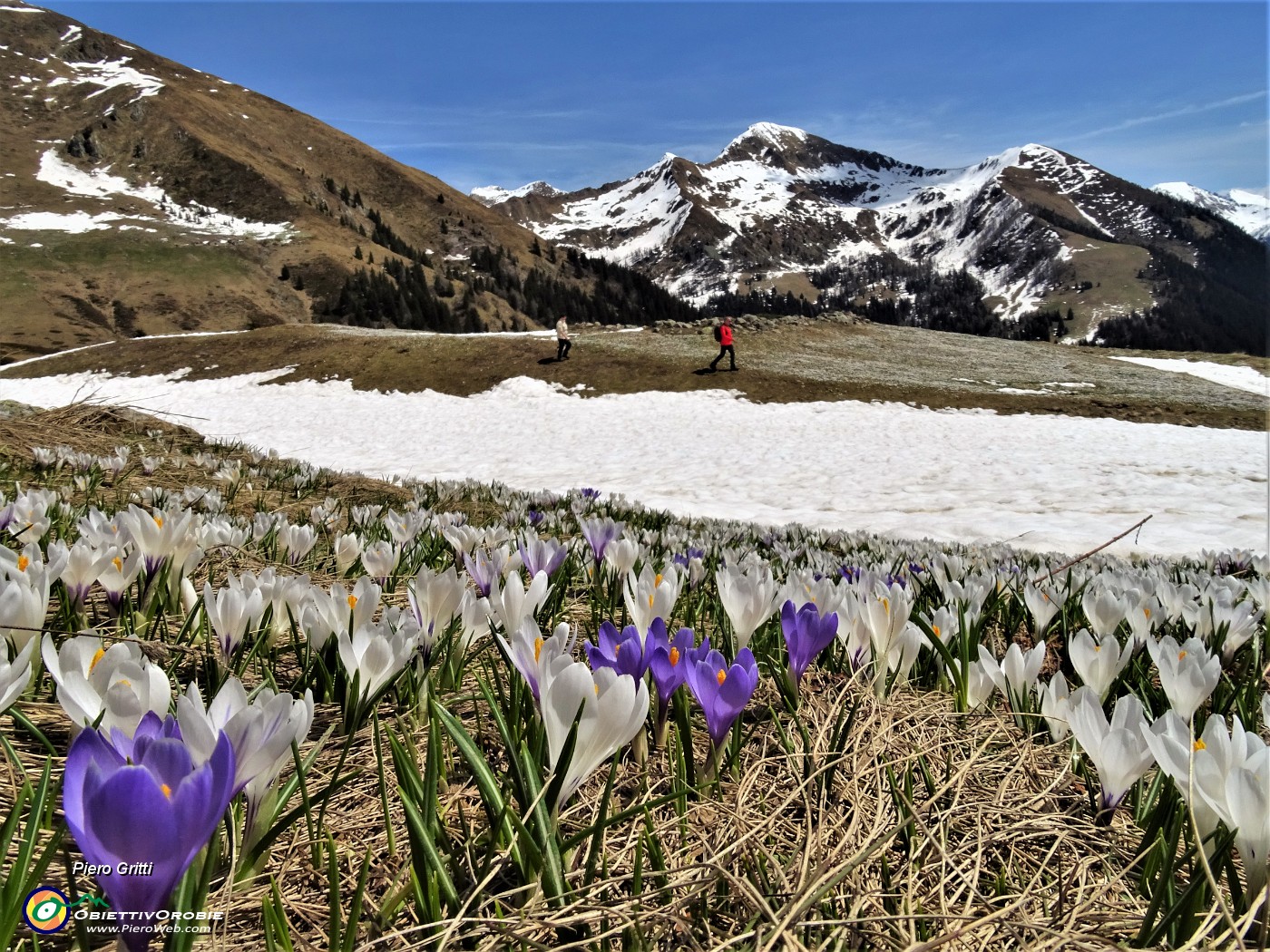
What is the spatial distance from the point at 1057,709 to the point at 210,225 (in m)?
110

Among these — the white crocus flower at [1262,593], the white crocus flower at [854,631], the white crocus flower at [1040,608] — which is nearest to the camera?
the white crocus flower at [854,631]

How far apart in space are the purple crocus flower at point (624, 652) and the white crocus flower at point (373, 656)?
346 mm

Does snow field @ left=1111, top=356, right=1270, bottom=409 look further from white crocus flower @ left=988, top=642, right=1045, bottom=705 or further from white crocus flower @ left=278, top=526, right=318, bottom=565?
white crocus flower @ left=278, top=526, right=318, bottom=565

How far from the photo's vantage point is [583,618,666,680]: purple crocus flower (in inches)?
46.6

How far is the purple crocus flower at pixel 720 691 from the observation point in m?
1.12

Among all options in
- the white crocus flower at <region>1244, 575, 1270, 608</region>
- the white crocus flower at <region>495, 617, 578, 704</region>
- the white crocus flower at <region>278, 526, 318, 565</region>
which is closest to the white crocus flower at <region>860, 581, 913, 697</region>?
the white crocus flower at <region>495, 617, 578, 704</region>

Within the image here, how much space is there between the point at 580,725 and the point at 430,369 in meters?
25.5

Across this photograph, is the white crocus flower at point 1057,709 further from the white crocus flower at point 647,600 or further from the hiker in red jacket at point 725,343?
the hiker in red jacket at point 725,343

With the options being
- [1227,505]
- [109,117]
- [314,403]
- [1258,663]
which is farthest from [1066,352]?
[109,117]

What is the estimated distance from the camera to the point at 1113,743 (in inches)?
42.6

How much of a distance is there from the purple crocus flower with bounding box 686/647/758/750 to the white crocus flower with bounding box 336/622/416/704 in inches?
20.6

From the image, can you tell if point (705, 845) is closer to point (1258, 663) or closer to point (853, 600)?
point (853, 600)

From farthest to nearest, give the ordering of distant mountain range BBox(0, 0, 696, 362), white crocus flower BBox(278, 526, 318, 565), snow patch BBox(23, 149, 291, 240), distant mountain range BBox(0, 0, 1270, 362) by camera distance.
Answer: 1. snow patch BBox(23, 149, 291, 240)
2. distant mountain range BBox(0, 0, 1270, 362)
3. distant mountain range BBox(0, 0, 696, 362)
4. white crocus flower BBox(278, 526, 318, 565)

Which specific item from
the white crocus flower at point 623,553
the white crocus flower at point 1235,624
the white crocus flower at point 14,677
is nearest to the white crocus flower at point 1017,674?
the white crocus flower at point 1235,624
